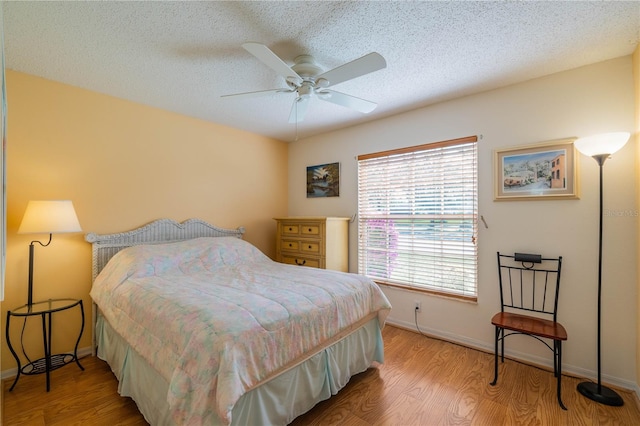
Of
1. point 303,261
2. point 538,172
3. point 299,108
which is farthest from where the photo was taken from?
point 303,261

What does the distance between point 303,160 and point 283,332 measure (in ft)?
10.5

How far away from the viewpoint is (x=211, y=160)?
371 centimetres

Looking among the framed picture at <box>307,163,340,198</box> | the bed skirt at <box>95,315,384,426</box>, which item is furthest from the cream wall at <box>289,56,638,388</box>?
Result: the bed skirt at <box>95,315,384,426</box>

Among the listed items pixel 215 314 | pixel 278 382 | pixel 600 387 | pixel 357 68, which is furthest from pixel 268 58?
pixel 600 387

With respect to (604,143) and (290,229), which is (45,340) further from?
(604,143)

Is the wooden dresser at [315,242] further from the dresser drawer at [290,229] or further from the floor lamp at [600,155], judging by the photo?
→ the floor lamp at [600,155]

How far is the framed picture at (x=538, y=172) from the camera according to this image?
2383 millimetres

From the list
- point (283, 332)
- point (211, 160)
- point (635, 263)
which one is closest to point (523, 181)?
point (635, 263)

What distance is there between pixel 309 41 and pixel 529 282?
8.93 feet

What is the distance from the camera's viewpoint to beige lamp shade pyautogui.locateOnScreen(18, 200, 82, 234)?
217 cm

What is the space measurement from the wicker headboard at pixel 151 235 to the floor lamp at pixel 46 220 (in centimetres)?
40

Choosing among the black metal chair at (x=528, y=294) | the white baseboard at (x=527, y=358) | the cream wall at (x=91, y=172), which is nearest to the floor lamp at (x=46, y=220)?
the cream wall at (x=91, y=172)

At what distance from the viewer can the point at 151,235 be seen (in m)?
3.10

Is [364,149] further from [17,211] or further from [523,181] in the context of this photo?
[17,211]
